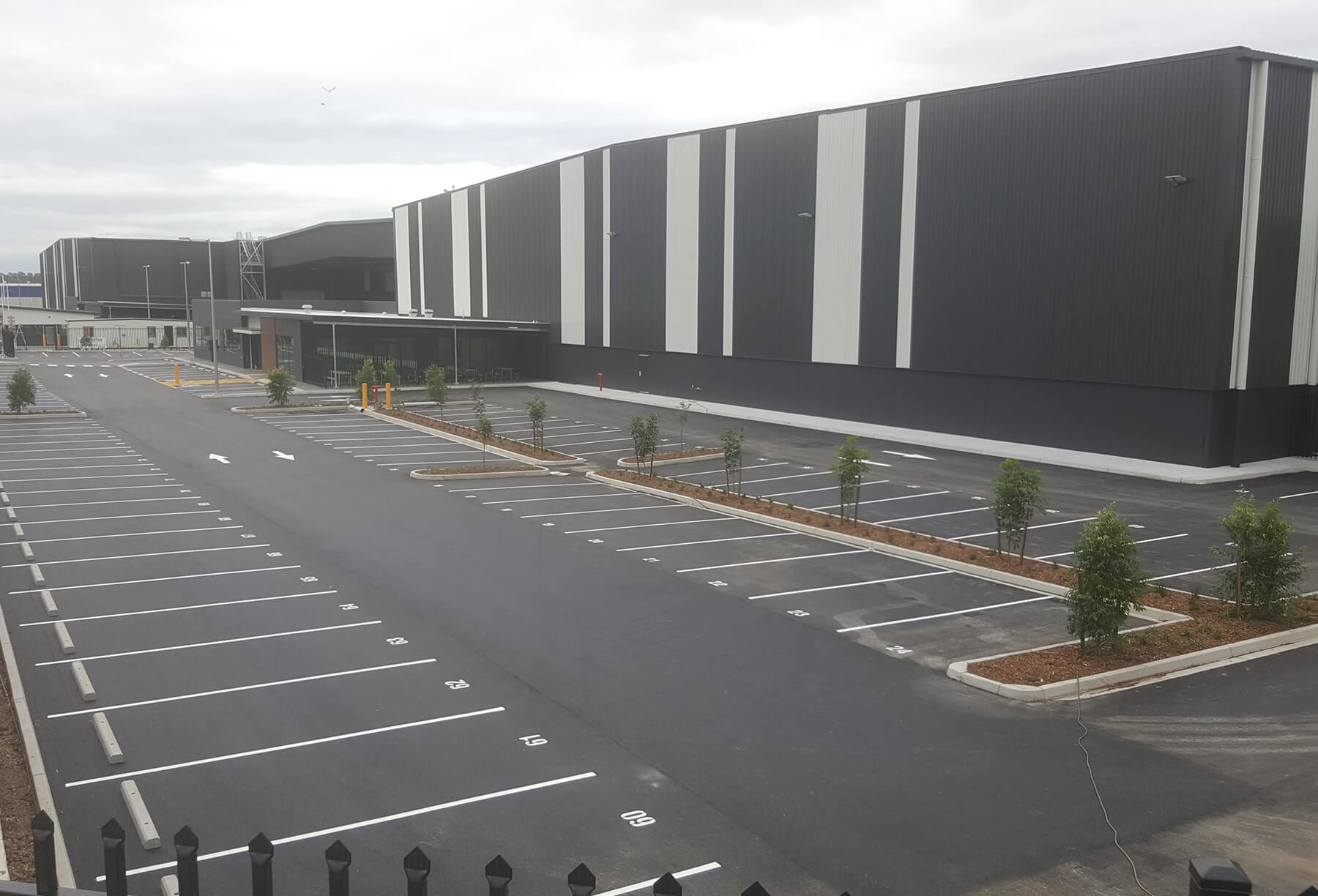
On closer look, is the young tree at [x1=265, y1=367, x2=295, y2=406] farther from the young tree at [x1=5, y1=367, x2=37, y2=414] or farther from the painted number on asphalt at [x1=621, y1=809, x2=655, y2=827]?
the painted number on asphalt at [x1=621, y1=809, x2=655, y2=827]

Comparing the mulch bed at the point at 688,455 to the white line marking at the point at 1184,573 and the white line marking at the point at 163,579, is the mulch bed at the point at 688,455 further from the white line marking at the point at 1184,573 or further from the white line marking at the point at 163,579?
the white line marking at the point at 1184,573

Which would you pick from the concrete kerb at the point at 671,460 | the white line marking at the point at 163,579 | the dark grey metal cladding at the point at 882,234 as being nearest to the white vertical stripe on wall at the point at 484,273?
the dark grey metal cladding at the point at 882,234

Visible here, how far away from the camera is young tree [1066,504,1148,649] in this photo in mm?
12883

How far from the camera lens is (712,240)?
152ft

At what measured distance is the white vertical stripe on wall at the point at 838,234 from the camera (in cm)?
3928

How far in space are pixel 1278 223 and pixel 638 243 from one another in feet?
92.5

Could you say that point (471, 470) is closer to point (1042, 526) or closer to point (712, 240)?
point (1042, 526)

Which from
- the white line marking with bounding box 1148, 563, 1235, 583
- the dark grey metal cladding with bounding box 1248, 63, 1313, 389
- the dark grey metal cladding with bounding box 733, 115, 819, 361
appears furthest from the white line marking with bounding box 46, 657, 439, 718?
the dark grey metal cladding with bounding box 733, 115, 819, 361

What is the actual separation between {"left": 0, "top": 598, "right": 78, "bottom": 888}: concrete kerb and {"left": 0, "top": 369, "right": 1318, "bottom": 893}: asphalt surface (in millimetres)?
135

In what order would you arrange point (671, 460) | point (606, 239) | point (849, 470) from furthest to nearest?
point (606, 239) < point (671, 460) < point (849, 470)

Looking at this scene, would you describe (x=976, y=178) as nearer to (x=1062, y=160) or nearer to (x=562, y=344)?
(x=1062, y=160)

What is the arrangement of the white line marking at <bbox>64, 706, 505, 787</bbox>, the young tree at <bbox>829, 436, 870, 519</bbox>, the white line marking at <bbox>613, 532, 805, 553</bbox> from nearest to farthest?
the white line marking at <bbox>64, 706, 505, 787</bbox> < the white line marking at <bbox>613, 532, 805, 553</bbox> < the young tree at <bbox>829, 436, 870, 519</bbox>

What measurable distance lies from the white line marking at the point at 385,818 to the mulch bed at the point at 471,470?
18780mm

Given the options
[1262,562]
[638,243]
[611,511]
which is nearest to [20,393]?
[638,243]
